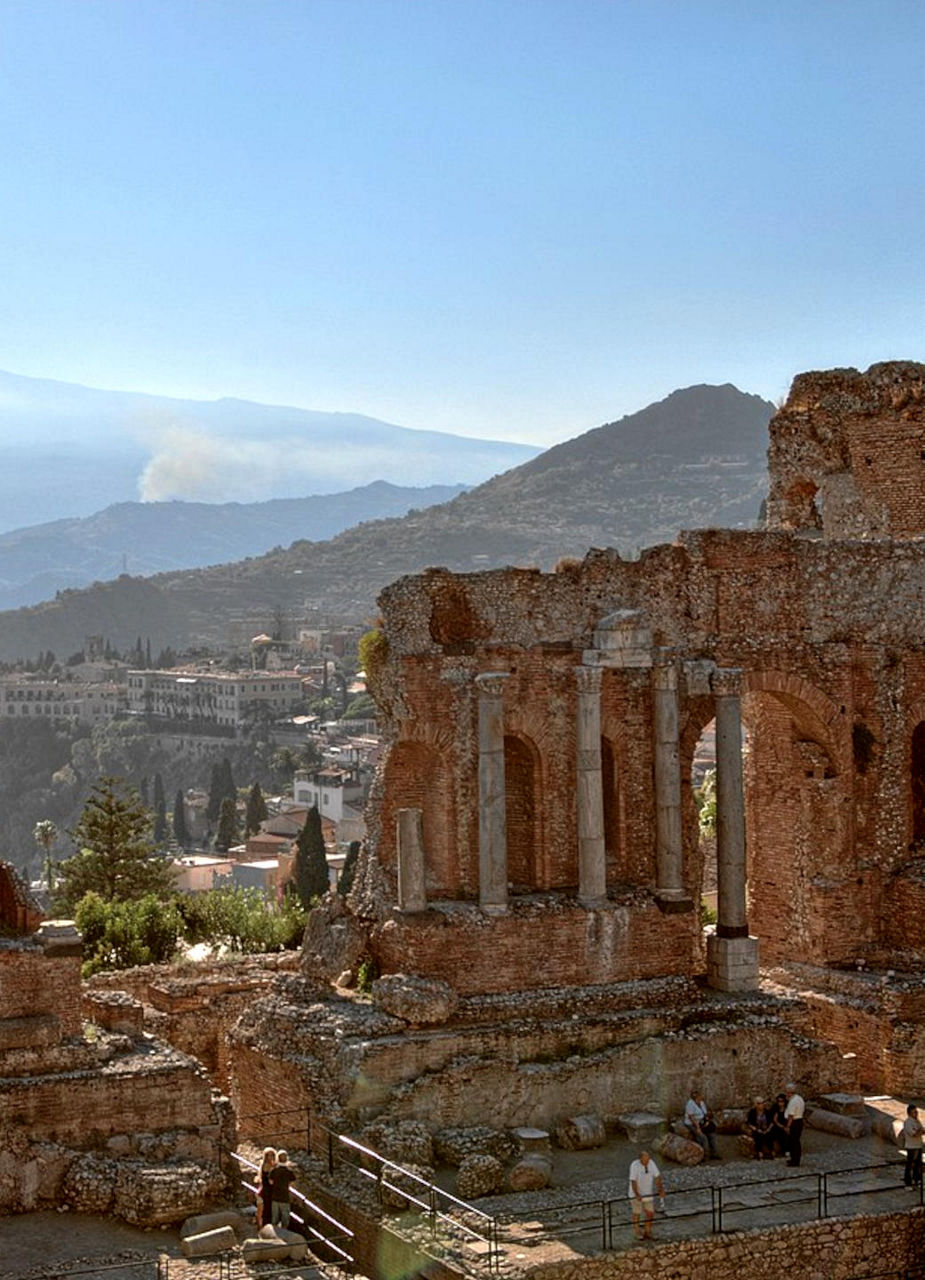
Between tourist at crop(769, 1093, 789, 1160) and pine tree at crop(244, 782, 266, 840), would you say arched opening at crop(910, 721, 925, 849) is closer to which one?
tourist at crop(769, 1093, 789, 1160)

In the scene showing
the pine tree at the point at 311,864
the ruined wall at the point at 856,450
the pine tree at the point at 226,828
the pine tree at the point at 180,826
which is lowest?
the pine tree at the point at 180,826

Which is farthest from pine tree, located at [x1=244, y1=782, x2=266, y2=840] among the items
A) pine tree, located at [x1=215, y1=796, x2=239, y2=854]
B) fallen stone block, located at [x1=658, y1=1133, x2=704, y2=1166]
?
fallen stone block, located at [x1=658, y1=1133, x2=704, y2=1166]

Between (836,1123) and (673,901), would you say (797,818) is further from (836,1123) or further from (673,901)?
(836,1123)

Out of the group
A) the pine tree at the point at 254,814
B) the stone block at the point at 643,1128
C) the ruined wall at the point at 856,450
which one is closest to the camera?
the stone block at the point at 643,1128

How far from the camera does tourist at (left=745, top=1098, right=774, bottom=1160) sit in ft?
79.4

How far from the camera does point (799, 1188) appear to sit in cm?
2270

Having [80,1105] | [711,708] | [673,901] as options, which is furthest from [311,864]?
[80,1105]

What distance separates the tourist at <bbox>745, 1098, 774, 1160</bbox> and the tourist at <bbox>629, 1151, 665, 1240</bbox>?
2.93 meters

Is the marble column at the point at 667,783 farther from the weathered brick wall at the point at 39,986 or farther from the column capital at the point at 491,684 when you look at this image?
the weathered brick wall at the point at 39,986

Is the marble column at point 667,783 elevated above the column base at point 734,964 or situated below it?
above

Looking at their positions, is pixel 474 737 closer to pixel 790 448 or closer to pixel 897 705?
pixel 897 705

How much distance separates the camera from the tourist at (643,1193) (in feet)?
69.5

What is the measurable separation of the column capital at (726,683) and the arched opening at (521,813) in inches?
119

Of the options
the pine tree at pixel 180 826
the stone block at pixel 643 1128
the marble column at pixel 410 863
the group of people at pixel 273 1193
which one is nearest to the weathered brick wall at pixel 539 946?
the marble column at pixel 410 863
